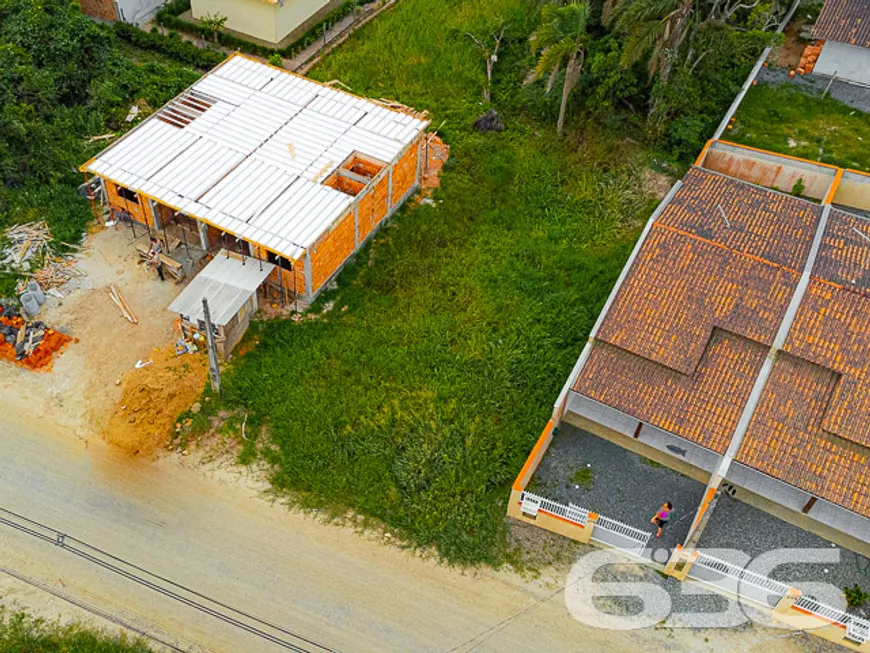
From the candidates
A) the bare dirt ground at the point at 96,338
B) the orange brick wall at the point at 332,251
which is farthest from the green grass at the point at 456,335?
the bare dirt ground at the point at 96,338

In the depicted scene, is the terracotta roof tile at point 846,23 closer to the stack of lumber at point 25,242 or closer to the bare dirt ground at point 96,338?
the bare dirt ground at point 96,338

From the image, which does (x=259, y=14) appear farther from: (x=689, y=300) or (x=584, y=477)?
(x=584, y=477)

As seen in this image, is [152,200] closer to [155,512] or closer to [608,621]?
[155,512]

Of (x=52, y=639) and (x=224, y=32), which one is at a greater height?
(x=224, y=32)

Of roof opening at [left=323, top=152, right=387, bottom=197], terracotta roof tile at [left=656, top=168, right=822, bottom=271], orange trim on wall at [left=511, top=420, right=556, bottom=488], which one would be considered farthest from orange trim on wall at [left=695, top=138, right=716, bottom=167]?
orange trim on wall at [left=511, top=420, right=556, bottom=488]

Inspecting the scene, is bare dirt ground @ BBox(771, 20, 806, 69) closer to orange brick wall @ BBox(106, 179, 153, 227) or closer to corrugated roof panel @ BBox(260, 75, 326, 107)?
corrugated roof panel @ BBox(260, 75, 326, 107)

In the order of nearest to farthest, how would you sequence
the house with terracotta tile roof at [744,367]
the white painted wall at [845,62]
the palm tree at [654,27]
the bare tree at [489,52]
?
the house with terracotta tile roof at [744,367]
the palm tree at [654,27]
the white painted wall at [845,62]
the bare tree at [489,52]

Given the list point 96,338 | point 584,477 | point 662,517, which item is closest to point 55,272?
point 96,338
